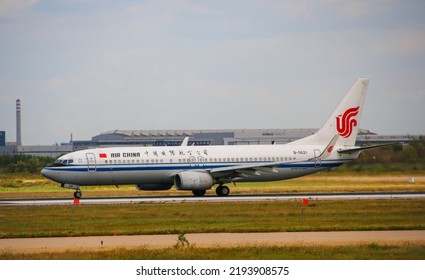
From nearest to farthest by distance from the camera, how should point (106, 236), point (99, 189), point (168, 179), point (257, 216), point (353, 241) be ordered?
point (353, 241) < point (106, 236) < point (257, 216) < point (168, 179) < point (99, 189)

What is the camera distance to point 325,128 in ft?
220

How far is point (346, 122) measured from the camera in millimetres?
66875

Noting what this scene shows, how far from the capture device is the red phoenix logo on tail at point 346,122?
219 ft

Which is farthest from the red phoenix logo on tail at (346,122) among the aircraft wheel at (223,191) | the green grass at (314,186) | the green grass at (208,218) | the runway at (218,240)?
the runway at (218,240)

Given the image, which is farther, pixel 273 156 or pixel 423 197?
pixel 273 156

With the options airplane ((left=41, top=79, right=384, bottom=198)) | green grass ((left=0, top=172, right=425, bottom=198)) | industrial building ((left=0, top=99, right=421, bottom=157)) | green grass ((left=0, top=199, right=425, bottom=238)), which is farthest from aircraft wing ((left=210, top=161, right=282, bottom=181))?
industrial building ((left=0, top=99, right=421, bottom=157))

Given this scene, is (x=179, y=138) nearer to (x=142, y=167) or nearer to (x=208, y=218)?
(x=142, y=167)

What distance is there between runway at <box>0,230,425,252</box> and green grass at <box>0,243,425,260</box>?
1291 mm

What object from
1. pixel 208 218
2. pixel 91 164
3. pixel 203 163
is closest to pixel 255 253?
pixel 208 218

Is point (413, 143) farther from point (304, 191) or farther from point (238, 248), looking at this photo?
point (238, 248)

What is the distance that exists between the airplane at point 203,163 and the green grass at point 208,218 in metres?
9.38

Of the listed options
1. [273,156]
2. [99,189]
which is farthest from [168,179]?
[99,189]
